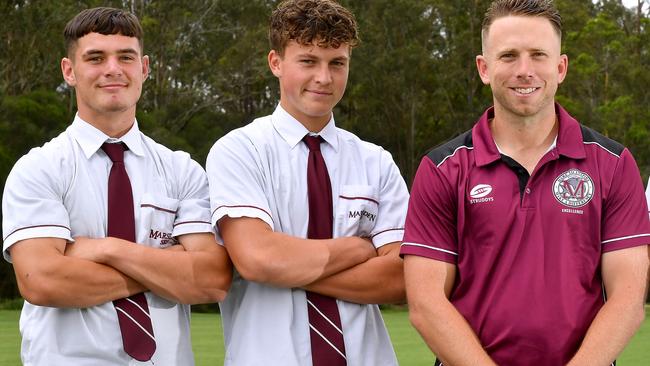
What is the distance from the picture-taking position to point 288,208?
4277 millimetres

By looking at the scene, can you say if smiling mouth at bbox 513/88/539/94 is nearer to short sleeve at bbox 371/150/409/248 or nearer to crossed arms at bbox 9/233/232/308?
short sleeve at bbox 371/150/409/248

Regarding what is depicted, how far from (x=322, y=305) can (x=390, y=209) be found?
501mm

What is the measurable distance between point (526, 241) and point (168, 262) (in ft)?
4.45

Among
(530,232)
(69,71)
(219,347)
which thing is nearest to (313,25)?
(69,71)

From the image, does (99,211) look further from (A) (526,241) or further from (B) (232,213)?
(A) (526,241)

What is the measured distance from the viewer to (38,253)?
4027 millimetres

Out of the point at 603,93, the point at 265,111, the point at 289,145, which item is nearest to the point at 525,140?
the point at 289,145

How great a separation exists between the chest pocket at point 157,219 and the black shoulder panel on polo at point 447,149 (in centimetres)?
108

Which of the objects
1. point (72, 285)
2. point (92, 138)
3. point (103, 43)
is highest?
point (103, 43)

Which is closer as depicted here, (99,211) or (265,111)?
(99,211)

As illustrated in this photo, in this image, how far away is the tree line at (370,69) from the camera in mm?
34438

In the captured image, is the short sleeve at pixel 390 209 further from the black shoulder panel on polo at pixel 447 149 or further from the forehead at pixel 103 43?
the forehead at pixel 103 43

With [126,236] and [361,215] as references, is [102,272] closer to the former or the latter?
[126,236]

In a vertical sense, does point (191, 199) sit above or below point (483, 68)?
below
